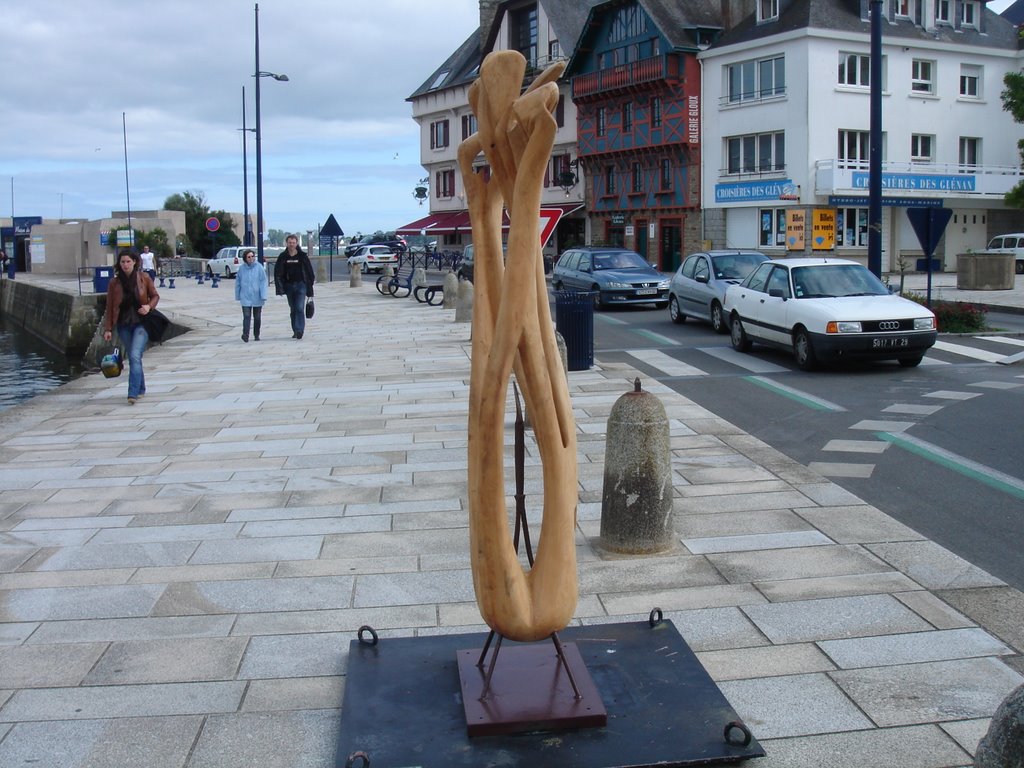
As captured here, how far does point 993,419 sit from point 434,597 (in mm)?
7918

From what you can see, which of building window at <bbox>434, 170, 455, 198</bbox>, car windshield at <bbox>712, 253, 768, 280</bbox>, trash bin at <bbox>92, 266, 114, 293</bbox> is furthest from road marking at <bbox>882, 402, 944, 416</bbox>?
building window at <bbox>434, 170, 455, 198</bbox>

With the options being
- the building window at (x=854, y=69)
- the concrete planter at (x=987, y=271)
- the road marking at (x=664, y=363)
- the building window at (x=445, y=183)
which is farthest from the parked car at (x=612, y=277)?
the building window at (x=445, y=183)

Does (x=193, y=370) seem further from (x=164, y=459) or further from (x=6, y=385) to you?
(x=6, y=385)

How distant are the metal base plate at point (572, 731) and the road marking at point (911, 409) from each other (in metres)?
7.84

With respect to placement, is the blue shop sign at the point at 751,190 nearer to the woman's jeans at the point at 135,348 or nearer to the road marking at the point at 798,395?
the road marking at the point at 798,395

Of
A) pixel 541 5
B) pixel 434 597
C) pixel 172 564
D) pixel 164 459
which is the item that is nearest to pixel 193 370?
pixel 164 459

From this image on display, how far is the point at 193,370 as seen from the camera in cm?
1684

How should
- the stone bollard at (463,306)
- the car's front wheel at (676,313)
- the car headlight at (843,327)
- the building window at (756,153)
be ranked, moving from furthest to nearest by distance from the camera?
the building window at (756,153) < the stone bollard at (463,306) < the car's front wheel at (676,313) < the car headlight at (843,327)

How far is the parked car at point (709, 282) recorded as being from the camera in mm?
21375

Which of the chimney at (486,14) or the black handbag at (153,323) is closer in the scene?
the black handbag at (153,323)

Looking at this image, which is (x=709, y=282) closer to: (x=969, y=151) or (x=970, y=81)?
(x=969, y=151)

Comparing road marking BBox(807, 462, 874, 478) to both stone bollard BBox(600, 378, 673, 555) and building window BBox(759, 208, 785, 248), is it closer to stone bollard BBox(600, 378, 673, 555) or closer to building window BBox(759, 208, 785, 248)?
stone bollard BBox(600, 378, 673, 555)

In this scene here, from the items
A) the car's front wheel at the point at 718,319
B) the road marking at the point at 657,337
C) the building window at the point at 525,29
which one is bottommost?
the road marking at the point at 657,337

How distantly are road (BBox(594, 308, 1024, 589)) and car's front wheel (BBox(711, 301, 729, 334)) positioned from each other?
0.92m
